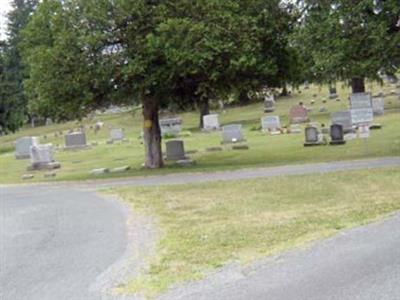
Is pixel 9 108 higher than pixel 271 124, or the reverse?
pixel 9 108

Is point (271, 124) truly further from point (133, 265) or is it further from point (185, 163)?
point (133, 265)

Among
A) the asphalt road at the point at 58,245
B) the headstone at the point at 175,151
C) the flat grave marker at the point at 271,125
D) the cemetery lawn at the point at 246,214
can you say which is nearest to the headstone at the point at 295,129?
the flat grave marker at the point at 271,125

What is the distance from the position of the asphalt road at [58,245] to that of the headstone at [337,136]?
14.3m

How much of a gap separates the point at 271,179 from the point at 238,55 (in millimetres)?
6215

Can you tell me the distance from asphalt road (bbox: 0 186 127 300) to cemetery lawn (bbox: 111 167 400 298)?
2.04ft

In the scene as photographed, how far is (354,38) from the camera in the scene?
836 inches

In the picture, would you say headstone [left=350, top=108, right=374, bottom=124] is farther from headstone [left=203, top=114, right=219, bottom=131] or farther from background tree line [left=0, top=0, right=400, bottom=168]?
headstone [left=203, top=114, right=219, bottom=131]

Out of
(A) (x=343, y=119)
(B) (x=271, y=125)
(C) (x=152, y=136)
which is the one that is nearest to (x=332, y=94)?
(B) (x=271, y=125)

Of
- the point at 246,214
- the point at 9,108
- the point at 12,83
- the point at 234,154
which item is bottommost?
the point at 234,154

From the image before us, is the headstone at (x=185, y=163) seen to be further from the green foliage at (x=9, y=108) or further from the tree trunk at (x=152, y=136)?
the green foliage at (x=9, y=108)

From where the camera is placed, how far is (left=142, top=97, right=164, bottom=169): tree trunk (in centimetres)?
2456

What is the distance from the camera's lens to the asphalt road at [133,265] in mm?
6562

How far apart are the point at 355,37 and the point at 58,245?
14.1 m

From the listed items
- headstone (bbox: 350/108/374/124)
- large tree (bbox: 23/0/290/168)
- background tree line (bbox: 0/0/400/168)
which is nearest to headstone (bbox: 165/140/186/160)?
background tree line (bbox: 0/0/400/168)
